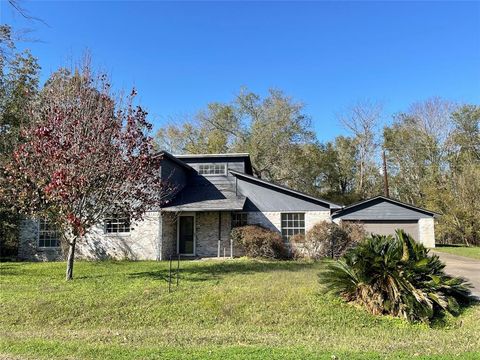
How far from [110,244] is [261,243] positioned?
22.7ft

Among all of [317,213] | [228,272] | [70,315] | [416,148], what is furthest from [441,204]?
[70,315]

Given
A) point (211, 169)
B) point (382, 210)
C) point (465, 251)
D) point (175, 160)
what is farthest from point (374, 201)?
point (175, 160)

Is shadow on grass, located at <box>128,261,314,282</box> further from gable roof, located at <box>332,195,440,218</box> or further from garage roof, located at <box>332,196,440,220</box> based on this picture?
garage roof, located at <box>332,196,440,220</box>

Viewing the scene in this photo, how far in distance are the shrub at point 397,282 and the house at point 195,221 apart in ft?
27.7

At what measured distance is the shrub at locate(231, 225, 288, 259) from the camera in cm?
1658

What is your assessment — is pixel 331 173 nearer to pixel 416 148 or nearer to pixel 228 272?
pixel 416 148

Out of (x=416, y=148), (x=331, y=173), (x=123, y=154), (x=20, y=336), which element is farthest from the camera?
(x=331, y=173)

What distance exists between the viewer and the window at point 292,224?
18.2m

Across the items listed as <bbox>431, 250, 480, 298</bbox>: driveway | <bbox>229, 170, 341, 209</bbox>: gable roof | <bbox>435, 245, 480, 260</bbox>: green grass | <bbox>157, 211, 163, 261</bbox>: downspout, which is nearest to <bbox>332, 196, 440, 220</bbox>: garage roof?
<bbox>435, 245, 480, 260</bbox>: green grass

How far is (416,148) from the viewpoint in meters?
38.1

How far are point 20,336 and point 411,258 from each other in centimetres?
835

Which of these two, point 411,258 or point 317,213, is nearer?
point 411,258

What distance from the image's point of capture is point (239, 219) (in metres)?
18.6

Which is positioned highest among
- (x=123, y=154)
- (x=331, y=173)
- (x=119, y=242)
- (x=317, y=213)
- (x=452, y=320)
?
(x=331, y=173)
